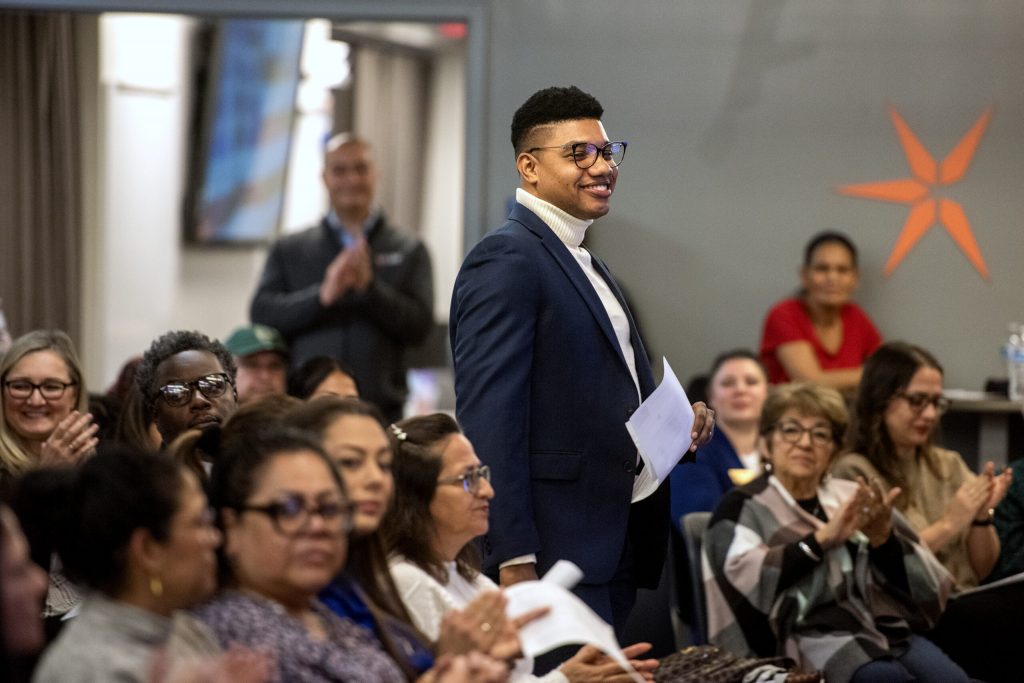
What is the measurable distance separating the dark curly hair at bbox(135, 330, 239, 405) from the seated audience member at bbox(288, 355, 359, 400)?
104 cm

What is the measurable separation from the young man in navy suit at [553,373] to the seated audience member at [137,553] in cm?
99

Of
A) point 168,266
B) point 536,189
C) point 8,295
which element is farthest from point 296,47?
point 536,189

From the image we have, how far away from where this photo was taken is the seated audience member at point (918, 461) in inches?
170

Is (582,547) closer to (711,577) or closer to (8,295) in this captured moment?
(711,577)

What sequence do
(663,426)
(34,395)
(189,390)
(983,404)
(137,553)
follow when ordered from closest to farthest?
1. (137,553)
2. (663,426)
3. (189,390)
4. (34,395)
5. (983,404)

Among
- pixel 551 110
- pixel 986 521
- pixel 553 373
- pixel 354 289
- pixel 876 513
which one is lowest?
pixel 986 521

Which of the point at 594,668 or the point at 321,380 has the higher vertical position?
the point at 321,380

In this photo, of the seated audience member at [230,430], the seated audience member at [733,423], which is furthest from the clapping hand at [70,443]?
the seated audience member at [733,423]

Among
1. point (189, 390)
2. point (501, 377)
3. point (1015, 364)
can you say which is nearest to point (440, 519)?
point (501, 377)

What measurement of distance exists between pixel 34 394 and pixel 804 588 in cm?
194

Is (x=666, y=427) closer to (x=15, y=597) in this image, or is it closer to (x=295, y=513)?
Result: (x=295, y=513)

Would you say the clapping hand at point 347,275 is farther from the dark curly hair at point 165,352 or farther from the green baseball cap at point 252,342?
the dark curly hair at point 165,352

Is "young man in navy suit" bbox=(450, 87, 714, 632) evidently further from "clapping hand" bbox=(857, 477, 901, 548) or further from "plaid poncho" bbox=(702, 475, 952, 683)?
"clapping hand" bbox=(857, 477, 901, 548)

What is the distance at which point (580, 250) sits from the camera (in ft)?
10.2
